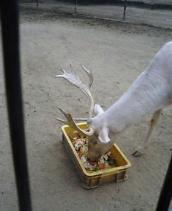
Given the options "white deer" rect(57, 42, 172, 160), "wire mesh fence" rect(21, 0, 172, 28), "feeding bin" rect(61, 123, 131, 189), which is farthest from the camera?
"wire mesh fence" rect(21, 0, 172, 28)

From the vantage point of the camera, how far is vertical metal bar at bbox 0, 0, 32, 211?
63 cm

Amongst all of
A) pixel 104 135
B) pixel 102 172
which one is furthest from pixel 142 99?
pixel 102 172

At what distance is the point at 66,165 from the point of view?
299cm

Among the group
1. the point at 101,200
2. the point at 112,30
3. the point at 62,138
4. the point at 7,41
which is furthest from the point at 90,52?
the point at 7,41

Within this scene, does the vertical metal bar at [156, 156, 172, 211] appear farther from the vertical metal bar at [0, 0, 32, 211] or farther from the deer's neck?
the deer's neck

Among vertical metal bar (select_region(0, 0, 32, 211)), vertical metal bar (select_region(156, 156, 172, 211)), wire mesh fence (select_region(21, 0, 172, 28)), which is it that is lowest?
wire mesh fence (select_region(21, 0, 172, 28))

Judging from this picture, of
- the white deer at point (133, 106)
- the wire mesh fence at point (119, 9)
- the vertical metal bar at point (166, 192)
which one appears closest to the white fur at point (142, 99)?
the white deer at point (133, 106)

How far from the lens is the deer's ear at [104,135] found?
2.36 m

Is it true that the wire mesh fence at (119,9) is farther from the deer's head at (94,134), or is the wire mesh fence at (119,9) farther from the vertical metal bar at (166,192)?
the vertical metal bar at (166,192)

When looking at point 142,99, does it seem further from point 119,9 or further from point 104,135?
point 119,9

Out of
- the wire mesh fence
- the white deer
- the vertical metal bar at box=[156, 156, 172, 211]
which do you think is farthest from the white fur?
the wire mesh fence

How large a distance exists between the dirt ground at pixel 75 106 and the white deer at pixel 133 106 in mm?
403

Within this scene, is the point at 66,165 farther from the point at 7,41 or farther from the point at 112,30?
the point at 112,30

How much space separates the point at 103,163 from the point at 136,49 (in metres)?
3.47
